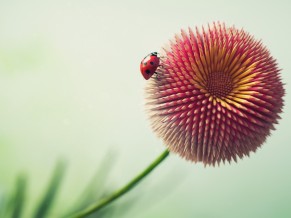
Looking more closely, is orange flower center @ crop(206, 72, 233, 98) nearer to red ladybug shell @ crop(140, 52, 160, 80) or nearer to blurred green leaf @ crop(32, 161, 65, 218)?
red ladybug shell @ crop(140, 52, 160, 80)

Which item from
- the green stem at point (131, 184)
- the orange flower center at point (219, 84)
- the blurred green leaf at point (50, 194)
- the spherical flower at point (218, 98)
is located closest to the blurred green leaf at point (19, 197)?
the blurred green leaf at point (50, 194)

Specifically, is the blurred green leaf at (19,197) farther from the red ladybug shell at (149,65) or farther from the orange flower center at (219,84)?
the orange flower center at (219,84)

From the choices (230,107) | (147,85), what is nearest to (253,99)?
(230,107)

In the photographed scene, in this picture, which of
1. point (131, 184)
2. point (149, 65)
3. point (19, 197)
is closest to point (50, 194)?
point (19, 197)

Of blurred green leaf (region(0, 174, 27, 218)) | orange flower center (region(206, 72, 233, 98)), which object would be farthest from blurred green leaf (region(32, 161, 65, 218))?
orange flower center (region(206, 72, 233, 98))

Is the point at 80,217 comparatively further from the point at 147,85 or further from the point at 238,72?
the point at 238,72
